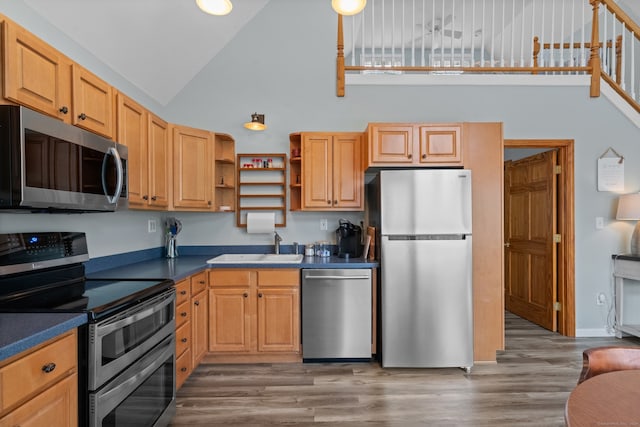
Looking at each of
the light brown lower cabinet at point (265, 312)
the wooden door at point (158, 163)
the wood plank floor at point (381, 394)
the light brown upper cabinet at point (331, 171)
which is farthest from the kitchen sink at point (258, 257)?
the wood plank floor at point (381, 394)

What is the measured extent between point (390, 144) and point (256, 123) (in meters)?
1.32

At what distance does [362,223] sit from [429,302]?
3.60ft

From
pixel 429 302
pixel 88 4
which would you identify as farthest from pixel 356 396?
pixel 88 4

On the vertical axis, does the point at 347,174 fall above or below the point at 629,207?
above

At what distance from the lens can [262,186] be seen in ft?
11.7

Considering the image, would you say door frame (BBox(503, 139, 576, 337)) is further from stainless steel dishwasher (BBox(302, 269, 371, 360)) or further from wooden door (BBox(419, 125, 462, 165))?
stainless steel dishwasher (BBox(302, 269, 371, 360))

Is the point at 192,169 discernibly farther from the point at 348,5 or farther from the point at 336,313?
the point at 348,5

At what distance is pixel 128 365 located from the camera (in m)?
1.58

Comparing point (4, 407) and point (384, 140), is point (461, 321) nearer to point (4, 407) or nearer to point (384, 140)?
point (384, 140)

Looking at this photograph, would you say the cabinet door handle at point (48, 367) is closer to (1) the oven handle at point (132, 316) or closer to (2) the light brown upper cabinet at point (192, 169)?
(1) the oven handle at point (132, 316)

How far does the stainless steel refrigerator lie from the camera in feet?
9.02

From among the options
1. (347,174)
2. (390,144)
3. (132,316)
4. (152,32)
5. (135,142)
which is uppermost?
(152,32)

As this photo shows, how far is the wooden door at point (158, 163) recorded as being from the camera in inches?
103

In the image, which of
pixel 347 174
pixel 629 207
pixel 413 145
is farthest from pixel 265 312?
pixel 629 207
